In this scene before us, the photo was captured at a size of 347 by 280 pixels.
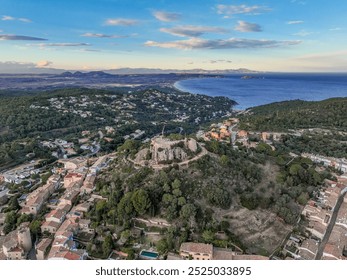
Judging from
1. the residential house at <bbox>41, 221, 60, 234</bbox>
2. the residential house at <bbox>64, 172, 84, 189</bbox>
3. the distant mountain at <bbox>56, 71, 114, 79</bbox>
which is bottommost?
the residential house at <bbox>41, 221, 60, 234</bbox>

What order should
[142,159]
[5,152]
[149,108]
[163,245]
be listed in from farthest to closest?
[149,108]
[5,152]
[142,159]
[163,245]

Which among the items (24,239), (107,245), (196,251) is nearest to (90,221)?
(107,245)

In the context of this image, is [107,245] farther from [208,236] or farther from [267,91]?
[267,91]

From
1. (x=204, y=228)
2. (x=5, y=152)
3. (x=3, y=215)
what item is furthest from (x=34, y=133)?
(x=204, y=228)

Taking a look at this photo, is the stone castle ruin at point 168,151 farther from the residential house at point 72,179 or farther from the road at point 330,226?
the road at point 330,226

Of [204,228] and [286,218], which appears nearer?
[204,228]

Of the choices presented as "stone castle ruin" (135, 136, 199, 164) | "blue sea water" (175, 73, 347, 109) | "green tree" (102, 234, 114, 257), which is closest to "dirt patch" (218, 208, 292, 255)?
"stone castle ruin" (135, 136, 199, 164)

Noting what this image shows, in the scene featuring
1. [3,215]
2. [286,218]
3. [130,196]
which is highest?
[130,196]

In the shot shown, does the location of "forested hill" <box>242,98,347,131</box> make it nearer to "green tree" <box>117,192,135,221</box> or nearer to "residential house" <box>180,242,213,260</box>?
"green tree" <box>117,192,135,221</box>

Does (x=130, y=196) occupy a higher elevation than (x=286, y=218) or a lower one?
higher

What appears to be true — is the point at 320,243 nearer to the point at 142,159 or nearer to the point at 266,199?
the point at 266,199

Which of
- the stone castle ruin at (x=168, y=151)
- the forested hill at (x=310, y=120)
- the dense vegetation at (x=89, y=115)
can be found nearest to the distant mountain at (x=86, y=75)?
the dense vegetation at (x=89, y=115)
